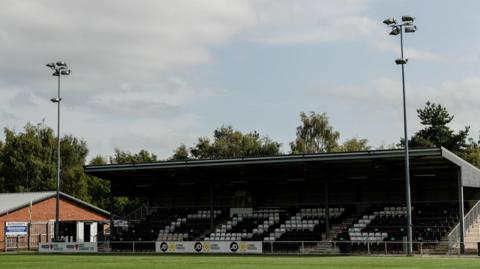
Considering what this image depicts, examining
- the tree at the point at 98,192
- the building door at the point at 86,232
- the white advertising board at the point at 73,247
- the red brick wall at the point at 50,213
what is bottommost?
the white advertising board at the point at 73,247

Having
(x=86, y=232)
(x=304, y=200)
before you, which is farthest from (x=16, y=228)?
(x=304, y=200)

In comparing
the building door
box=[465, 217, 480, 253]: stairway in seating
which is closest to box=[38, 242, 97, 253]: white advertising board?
the building door

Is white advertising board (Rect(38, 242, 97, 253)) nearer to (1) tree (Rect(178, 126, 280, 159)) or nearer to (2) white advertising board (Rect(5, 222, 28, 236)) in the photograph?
(2) white advertising board (Rect(5, 222, 28, 236))

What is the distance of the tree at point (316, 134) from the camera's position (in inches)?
3723

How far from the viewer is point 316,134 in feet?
311

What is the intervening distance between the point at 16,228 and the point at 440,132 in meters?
52.0

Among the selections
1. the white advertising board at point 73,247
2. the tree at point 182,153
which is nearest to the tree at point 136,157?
the tree at point 182,153

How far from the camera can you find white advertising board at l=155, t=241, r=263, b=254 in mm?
46719

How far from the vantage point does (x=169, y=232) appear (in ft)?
189

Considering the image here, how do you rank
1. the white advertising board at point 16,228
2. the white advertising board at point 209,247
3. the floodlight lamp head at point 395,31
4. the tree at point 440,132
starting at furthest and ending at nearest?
the tree at point 440,132 → the white advertising board at point 16,228 → the white advertising board at point 209,247 → the floodlight lamp head at point 395,31

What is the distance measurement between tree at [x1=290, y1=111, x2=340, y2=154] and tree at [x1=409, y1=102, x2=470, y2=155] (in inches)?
391

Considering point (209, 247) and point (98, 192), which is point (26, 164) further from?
point (209, 247)

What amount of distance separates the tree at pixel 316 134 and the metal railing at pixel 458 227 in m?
43.3

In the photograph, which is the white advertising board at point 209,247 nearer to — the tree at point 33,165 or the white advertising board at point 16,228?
the white advertising board at point 16,228
